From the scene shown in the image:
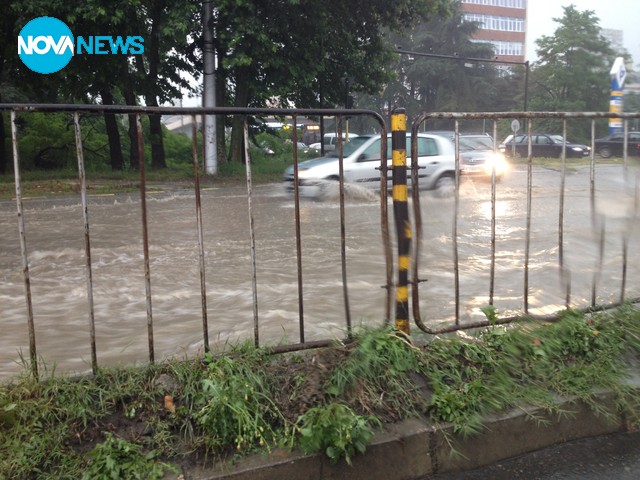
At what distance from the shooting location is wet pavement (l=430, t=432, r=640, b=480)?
2.88 metres

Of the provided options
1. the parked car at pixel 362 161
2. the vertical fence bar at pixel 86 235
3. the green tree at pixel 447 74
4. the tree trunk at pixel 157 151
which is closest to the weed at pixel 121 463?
the vertical fence bar at pixel 86 235

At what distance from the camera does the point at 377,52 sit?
23.2 meters

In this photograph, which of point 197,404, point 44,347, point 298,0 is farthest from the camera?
point 298,0

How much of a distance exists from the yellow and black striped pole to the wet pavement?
Result: 944mm

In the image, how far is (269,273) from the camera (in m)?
6.70

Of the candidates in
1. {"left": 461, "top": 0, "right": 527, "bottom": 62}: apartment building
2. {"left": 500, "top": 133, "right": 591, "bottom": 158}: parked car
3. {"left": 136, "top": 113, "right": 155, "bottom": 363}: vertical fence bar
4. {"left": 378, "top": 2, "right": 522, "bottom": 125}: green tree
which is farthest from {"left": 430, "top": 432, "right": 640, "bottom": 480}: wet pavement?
{"left": 461, "top": 0, "right": 527, "bottom": 62}: apartment building

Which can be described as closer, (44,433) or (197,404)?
(44,433)

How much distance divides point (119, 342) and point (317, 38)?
57.7 feet

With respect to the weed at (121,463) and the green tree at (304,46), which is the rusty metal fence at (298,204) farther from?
the green tree at (304,46)

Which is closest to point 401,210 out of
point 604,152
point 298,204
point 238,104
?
point 298,204

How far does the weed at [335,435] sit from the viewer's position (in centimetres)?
272

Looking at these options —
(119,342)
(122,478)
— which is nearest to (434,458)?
(122,478)

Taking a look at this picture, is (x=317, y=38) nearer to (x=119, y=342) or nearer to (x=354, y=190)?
(x=354, y=190)

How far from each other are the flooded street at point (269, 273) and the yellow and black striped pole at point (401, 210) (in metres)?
0.23
